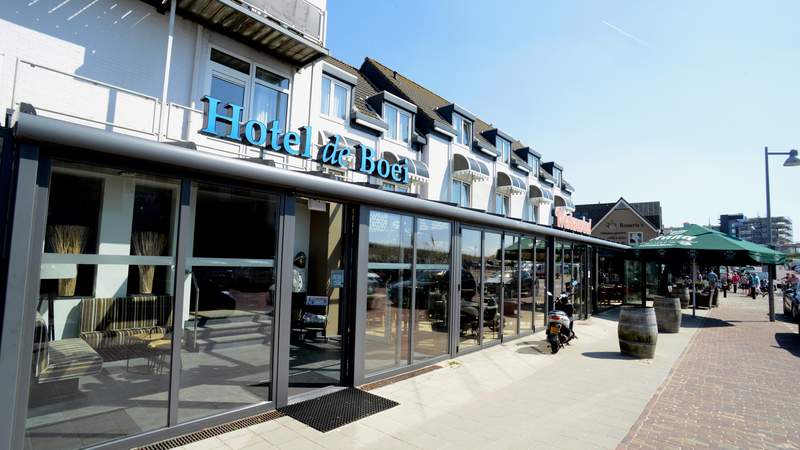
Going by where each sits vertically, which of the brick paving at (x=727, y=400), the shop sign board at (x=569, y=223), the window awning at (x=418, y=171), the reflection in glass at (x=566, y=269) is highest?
the window awning at (x=418, y=171)

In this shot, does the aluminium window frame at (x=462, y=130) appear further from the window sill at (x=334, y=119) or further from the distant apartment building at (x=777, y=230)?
the distant apartment building at (x=777, y=230)

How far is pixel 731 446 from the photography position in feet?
15.4

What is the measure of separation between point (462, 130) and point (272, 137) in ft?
41.1

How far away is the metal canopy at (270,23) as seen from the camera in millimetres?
8680

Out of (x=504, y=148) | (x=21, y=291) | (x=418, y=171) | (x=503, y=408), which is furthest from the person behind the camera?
(x=504, y=148)

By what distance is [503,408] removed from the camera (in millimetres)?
5734

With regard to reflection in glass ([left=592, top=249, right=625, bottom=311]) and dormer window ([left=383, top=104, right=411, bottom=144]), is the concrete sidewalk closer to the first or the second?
dormer window ([left=383, top=104, right=411, bottom=144])

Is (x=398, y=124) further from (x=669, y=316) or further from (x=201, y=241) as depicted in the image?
(x=201, y=241)

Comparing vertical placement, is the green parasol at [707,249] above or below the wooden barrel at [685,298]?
above

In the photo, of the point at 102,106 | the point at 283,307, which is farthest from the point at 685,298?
the point at 102,106

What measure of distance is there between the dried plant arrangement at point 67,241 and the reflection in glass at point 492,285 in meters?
7.21

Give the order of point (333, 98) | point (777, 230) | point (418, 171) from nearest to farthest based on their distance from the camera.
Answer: point (333, 98), point (418, 171), point (777, 230)

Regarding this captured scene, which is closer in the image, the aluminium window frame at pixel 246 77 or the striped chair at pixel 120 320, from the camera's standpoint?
the striped chair at pixel 120 320

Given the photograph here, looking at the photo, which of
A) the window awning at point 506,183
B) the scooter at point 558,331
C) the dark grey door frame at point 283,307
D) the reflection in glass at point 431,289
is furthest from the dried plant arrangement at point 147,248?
the window awning at point 506,183
